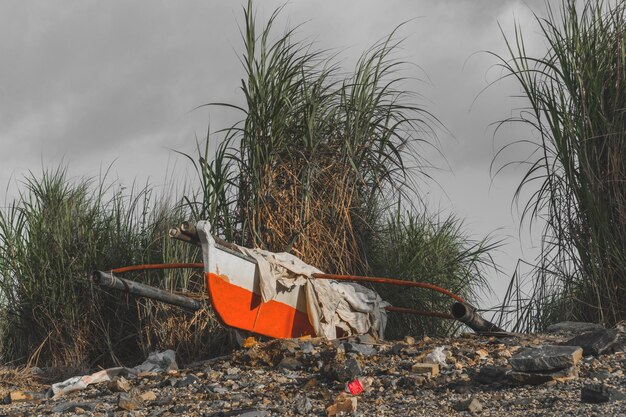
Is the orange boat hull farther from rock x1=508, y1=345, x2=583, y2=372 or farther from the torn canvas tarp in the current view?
rock x1=508, y1=345, x2=583, y2=372

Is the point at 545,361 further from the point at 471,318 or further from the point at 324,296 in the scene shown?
the point at 324,296

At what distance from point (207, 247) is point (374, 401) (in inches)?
96.4

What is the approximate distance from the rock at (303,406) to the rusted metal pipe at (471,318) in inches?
106

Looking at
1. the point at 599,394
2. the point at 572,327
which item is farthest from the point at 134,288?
the point at 599,394

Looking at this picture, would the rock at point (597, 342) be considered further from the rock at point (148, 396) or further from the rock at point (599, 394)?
the rock at point (148, 396)

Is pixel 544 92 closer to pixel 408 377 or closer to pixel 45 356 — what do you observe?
pixel 408 377

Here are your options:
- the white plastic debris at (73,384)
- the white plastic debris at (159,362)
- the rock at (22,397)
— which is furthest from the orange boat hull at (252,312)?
the rock at (22,397)

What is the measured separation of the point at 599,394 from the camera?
18.8ft

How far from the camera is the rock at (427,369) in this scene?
6.68 m

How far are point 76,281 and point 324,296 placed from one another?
11.0 feet

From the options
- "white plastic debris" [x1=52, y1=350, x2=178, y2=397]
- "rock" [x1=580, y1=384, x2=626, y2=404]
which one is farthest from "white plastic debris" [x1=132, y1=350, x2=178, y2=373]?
"rock" [x1=580, y1=384, x2=626, y2=404]

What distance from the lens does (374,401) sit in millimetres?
6281

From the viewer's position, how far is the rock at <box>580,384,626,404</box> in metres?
5.73

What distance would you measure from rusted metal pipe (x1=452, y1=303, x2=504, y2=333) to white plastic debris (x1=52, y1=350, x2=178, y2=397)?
2733 millimetres
